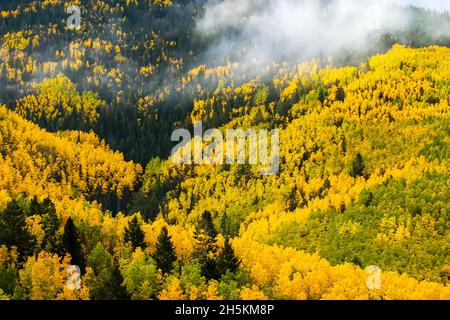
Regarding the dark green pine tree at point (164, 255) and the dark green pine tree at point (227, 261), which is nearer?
the dark green pine tree at point (164, 255)

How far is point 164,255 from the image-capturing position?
11644cm

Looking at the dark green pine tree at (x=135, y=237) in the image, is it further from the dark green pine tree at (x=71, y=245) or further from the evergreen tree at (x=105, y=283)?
the dark green pine tree at (x=71, y=245)

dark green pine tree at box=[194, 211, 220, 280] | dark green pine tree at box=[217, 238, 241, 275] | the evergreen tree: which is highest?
dark green pine tree at box=[194, 211, 220, 280]

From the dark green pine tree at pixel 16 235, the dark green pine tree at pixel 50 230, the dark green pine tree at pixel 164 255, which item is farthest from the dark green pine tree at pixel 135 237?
the dark green pine tree at pixel 16 235

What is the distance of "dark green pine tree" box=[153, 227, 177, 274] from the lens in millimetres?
115188

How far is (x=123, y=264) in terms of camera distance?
11450cm

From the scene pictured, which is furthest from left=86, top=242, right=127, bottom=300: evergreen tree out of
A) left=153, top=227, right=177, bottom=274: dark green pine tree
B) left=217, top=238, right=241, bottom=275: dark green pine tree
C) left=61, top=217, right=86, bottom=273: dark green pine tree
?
left=217, top=238, right=241, bottom=275: dark green pine tree

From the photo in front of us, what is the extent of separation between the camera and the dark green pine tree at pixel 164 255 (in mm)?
115188

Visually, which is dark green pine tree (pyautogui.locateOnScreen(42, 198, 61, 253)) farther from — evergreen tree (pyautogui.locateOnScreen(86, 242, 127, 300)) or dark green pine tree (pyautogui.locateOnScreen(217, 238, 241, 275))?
dark green pine tree (pyautogui.locateOnScreen(217, 238, 241, 275))

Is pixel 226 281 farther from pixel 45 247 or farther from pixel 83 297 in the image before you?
pixel 45 247

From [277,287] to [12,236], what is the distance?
5097 cm

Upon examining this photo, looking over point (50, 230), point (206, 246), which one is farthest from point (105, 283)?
point (206, 246)

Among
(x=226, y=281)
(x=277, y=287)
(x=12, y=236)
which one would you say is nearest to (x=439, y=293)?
(x=277, y=287)

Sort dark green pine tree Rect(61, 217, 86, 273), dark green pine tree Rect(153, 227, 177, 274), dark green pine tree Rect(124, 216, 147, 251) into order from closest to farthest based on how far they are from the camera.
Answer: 1. dark green pine tree Rect(61, 217, 86, 273)
2. dark green pine tree Rect(153, 227, 177, 274)
3. dark green pine tree Rect(124, 216, 147, 251)
